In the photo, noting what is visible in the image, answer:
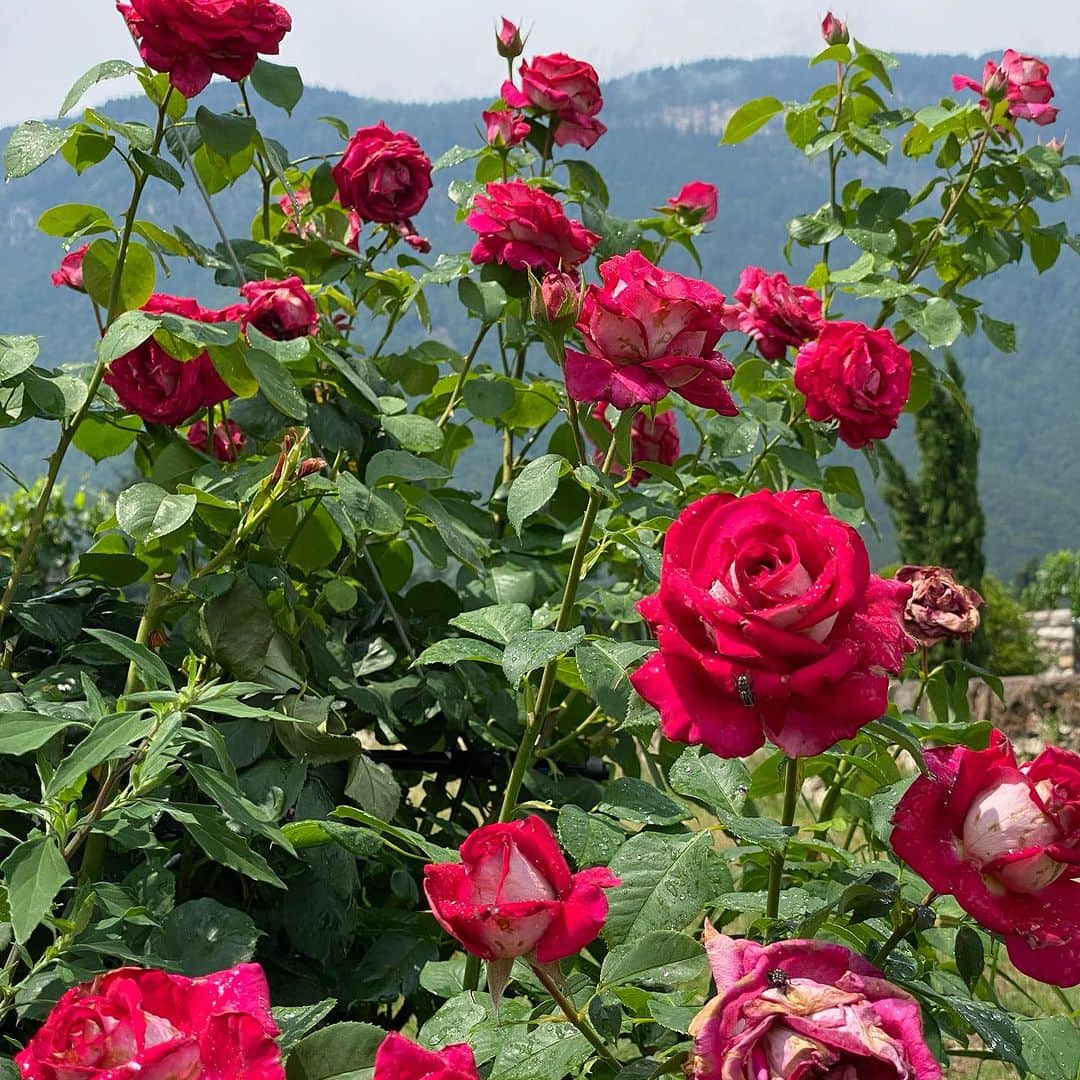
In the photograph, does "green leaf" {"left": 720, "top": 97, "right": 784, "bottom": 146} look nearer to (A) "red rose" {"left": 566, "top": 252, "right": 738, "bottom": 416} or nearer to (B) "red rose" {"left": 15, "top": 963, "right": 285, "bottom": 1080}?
(A) "red rose" {"left": 566, "top": 252, "right": 738, "bottom": 416}

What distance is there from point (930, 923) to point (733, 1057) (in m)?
0.22

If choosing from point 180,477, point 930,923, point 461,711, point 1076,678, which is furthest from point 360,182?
point 1076,678

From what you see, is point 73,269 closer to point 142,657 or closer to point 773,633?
point 142,657

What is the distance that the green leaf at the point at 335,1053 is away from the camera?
2.02ft

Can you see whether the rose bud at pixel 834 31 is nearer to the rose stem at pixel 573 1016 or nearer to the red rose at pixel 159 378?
the red rose at pixel 159 378

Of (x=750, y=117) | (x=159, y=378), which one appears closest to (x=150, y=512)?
(x=159, y=378)

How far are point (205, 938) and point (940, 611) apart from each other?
2.94 ft

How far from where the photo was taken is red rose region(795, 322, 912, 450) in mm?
1321

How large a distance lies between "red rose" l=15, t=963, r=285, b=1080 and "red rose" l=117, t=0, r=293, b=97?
86cm

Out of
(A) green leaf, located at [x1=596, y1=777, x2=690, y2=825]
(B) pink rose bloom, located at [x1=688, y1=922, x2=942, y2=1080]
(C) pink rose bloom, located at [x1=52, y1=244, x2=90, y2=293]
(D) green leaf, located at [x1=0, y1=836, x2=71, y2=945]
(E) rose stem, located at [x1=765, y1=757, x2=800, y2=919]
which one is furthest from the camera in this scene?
(C) pink rose bloom, located at [x1=52, y1=244, x2=90, y2=293]

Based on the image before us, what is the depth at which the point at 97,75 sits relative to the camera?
3.75ft

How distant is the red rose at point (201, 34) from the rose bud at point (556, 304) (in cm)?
50

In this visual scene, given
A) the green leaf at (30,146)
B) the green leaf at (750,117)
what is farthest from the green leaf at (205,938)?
the green leaf at (750,117)

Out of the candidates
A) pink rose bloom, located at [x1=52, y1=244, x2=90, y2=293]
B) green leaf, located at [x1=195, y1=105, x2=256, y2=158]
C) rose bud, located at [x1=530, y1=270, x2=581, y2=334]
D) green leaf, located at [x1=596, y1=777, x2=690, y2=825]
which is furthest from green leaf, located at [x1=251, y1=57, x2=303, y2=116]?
green leaf, located at [x1=596, y1=777, x2=690, y2=825]
